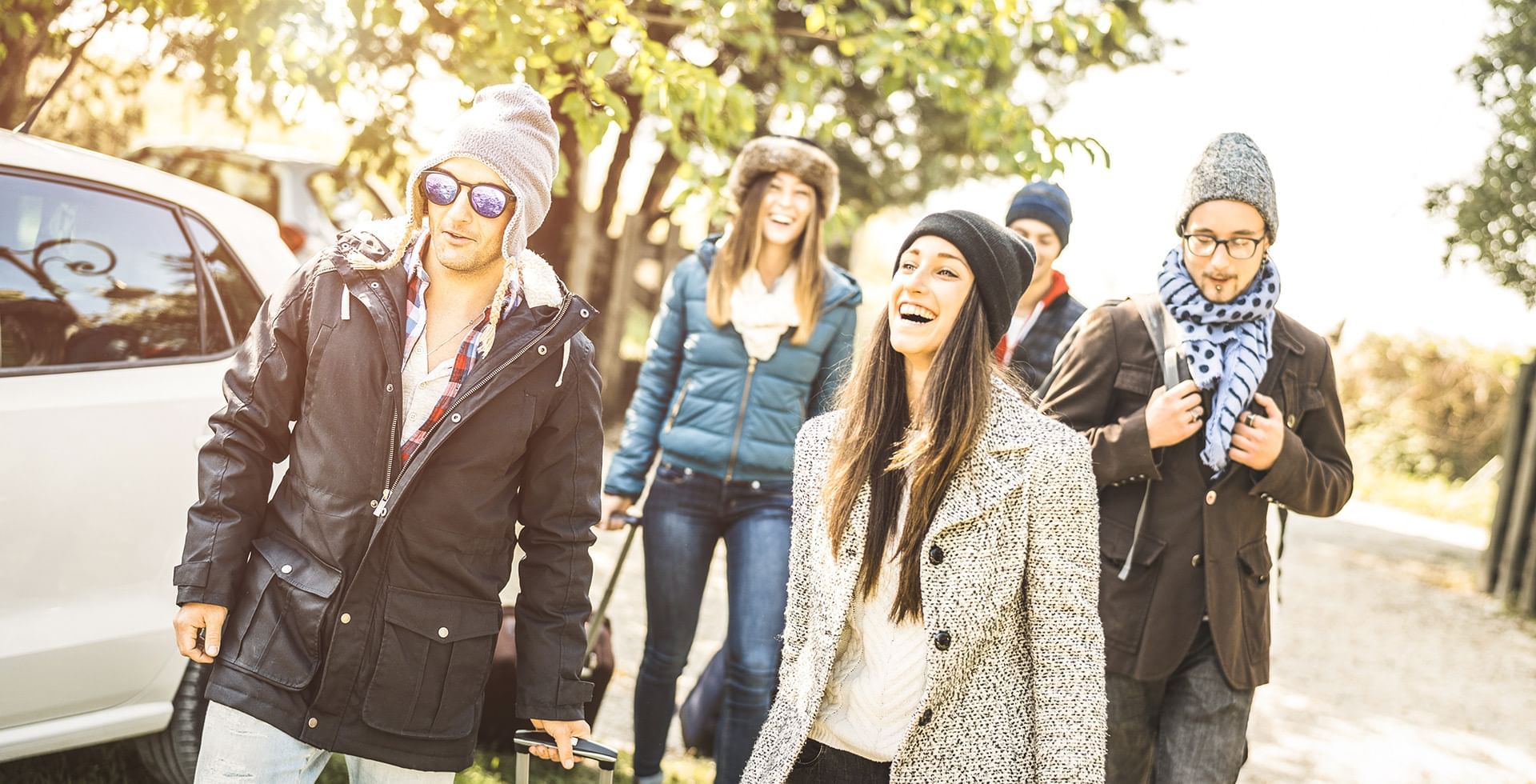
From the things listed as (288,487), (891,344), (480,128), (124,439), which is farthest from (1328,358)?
(124,439)

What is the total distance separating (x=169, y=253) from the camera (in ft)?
12.0

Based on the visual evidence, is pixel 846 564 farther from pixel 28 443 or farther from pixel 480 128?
pixel 28 443

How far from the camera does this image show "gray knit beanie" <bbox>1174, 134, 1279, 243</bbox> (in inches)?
134

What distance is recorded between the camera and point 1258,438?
337cm

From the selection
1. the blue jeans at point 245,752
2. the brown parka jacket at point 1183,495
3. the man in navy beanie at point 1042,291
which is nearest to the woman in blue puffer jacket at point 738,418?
the man in navy beanie at point 1042,291

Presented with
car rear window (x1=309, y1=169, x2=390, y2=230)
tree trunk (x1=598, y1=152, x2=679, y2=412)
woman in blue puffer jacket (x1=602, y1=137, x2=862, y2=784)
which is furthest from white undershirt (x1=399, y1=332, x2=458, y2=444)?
tree trunk (x1=598, y1=152, x2=679, y2=412)

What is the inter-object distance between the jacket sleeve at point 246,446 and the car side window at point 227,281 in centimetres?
117

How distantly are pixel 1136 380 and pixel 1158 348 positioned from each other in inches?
4.4

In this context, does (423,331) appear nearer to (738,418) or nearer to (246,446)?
(246,446)

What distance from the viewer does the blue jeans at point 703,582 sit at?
4.19 metres

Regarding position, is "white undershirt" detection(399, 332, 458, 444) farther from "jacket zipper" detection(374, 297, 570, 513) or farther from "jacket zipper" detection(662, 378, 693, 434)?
"jacket zipper" detection(662, 378, 693, 434)

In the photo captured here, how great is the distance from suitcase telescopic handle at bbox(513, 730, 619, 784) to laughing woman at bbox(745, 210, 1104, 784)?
32cm

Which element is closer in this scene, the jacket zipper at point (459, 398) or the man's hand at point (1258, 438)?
the jacket zipper at point (459, 398)

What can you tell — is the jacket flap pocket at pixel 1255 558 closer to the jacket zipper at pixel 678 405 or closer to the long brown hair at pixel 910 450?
the long brown hair at pixel 910 450
